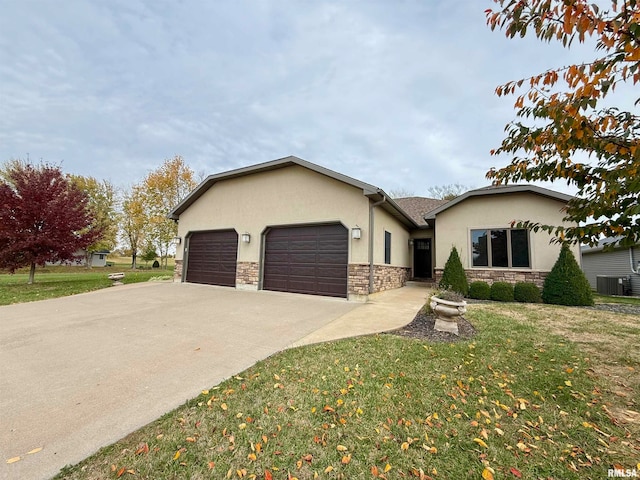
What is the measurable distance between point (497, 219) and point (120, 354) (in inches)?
475

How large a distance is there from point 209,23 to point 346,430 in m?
11.1

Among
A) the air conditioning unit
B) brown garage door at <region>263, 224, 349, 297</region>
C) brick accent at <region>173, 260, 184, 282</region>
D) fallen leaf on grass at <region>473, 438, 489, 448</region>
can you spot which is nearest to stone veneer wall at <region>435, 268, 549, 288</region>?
brown garage door at <region>263, 224, 349, 297</region>

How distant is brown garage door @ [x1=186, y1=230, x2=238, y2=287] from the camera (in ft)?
38.2

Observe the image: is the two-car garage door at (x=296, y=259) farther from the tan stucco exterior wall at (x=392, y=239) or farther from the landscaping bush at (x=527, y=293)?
the landscaping bush at (x=527, y=293)

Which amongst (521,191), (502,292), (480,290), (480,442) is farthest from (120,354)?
(521,191)

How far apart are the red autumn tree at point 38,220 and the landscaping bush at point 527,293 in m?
18.2

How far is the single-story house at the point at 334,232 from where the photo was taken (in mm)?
8891

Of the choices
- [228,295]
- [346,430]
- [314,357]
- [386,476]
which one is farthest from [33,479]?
[228,295]

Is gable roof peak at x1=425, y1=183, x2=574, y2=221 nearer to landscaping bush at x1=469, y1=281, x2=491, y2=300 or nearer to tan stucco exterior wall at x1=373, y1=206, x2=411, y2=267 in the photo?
tan stucco exterior wall at x1=373, y1=206, x2=411, y2=267

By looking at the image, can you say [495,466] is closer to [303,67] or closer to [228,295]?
[228,295]

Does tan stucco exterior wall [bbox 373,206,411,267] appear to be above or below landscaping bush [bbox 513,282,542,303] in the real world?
above

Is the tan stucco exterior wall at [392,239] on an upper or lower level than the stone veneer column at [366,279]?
upper

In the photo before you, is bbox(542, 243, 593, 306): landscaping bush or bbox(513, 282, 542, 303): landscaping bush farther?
bbox(513, 282, 542, 303): landscaping bush

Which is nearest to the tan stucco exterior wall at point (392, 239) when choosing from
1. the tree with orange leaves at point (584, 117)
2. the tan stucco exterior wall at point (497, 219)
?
the tan stucco exterior wall at point (497, 219)
